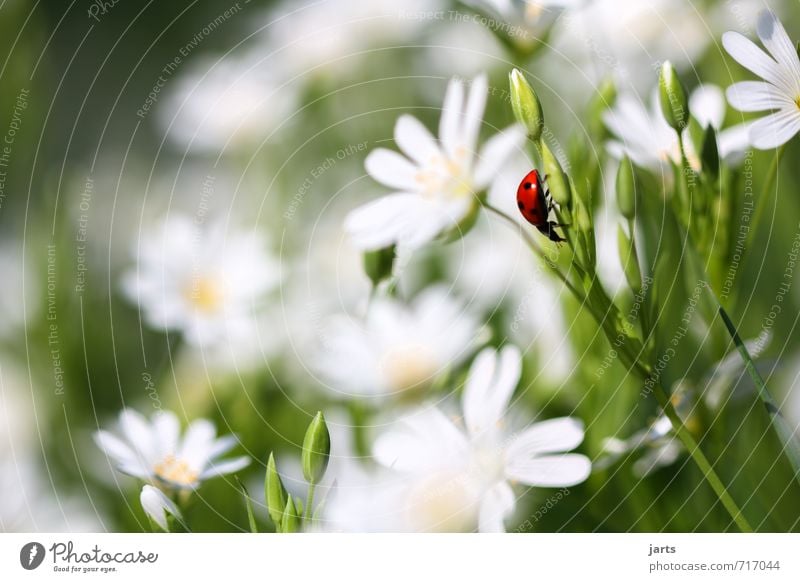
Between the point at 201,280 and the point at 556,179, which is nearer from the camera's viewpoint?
the point at 556,179

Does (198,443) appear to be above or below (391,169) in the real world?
below

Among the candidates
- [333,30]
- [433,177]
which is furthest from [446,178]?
[333,30]

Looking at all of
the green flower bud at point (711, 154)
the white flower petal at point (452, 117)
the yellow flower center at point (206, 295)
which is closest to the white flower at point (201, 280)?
the yellow flower center at point (206, 295)

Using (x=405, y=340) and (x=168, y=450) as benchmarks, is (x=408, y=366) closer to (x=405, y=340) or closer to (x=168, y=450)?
(x=405, y=340)

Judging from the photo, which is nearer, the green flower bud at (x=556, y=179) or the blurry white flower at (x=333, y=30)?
the green flower bud at (x=556, y=179)

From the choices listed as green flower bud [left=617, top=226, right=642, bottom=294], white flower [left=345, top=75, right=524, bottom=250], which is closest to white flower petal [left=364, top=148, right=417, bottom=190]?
white flower [left=345, top=75, right=524, bottom=250]

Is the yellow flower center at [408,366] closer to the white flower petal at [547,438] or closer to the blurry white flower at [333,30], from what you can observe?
the white flower petal at [547,438]

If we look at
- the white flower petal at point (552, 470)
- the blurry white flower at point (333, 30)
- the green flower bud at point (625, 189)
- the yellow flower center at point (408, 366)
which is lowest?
the white flower petal at point (552, 470)

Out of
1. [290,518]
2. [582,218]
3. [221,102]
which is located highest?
[221,102]

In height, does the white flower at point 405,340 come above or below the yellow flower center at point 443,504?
above
